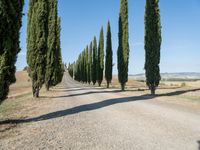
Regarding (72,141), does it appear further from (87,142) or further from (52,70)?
(52,70)

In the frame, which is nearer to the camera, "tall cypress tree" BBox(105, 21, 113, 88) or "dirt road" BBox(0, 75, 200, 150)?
"dirt road" BBox(0, 75, 200, 150)

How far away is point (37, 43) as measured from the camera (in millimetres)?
24938

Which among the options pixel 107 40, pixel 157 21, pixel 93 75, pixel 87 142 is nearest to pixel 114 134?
pixel 87 142

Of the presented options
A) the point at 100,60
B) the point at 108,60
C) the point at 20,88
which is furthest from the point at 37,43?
the point at 20,88

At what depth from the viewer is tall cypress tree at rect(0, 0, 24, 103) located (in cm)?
1198

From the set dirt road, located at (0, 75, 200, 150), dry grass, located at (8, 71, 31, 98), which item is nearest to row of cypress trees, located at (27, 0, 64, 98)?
dirt road, located at (0, 75, 200, 150)

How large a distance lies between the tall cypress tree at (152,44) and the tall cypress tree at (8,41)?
59.3 ft

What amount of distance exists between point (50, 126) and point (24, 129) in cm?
86

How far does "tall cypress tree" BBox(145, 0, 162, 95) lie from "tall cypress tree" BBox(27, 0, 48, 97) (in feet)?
31.1

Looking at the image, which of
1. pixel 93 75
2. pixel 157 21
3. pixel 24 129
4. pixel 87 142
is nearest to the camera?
pixel 87 142

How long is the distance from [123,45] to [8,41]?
28851 millimetres

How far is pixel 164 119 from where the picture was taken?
1186cm

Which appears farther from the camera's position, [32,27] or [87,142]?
[32,27]

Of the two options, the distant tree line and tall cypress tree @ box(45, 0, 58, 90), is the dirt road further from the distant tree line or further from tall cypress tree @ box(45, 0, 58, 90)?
tall cypress tree @ box(45, 0, 58, 90)
